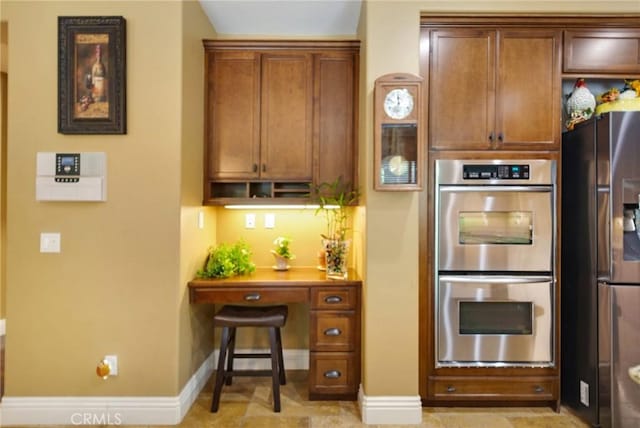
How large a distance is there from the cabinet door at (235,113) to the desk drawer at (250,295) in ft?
2.93

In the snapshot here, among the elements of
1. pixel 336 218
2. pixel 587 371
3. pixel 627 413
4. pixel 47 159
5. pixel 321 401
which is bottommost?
pixel 321 401

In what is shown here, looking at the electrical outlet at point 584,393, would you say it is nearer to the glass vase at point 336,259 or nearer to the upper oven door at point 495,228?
the upper oven door at point 495,228

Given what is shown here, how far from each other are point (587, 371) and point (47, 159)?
3722mm

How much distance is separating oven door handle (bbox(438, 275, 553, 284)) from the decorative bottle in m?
2.52

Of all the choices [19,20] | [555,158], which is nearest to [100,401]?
[19,20]

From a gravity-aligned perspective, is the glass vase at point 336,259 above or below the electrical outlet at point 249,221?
below

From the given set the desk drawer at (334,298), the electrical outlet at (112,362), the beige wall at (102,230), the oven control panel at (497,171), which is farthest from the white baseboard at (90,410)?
the oven control panel at (497,171)

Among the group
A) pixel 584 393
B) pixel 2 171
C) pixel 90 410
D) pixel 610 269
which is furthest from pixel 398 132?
pixel 2 171

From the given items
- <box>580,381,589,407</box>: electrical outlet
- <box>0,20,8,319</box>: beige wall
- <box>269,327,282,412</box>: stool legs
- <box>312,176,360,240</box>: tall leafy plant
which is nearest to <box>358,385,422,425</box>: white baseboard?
<box>269,327,282,412</box>: stool legs

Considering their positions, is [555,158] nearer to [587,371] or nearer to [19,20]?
[587,371]

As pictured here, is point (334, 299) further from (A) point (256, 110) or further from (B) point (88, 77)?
(B) point (88, 77)

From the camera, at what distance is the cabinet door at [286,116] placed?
9.09ft

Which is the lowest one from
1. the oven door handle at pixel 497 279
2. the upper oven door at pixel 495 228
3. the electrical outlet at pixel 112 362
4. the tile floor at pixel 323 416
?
the tile floor at pixel 323 416

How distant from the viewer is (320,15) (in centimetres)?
275
